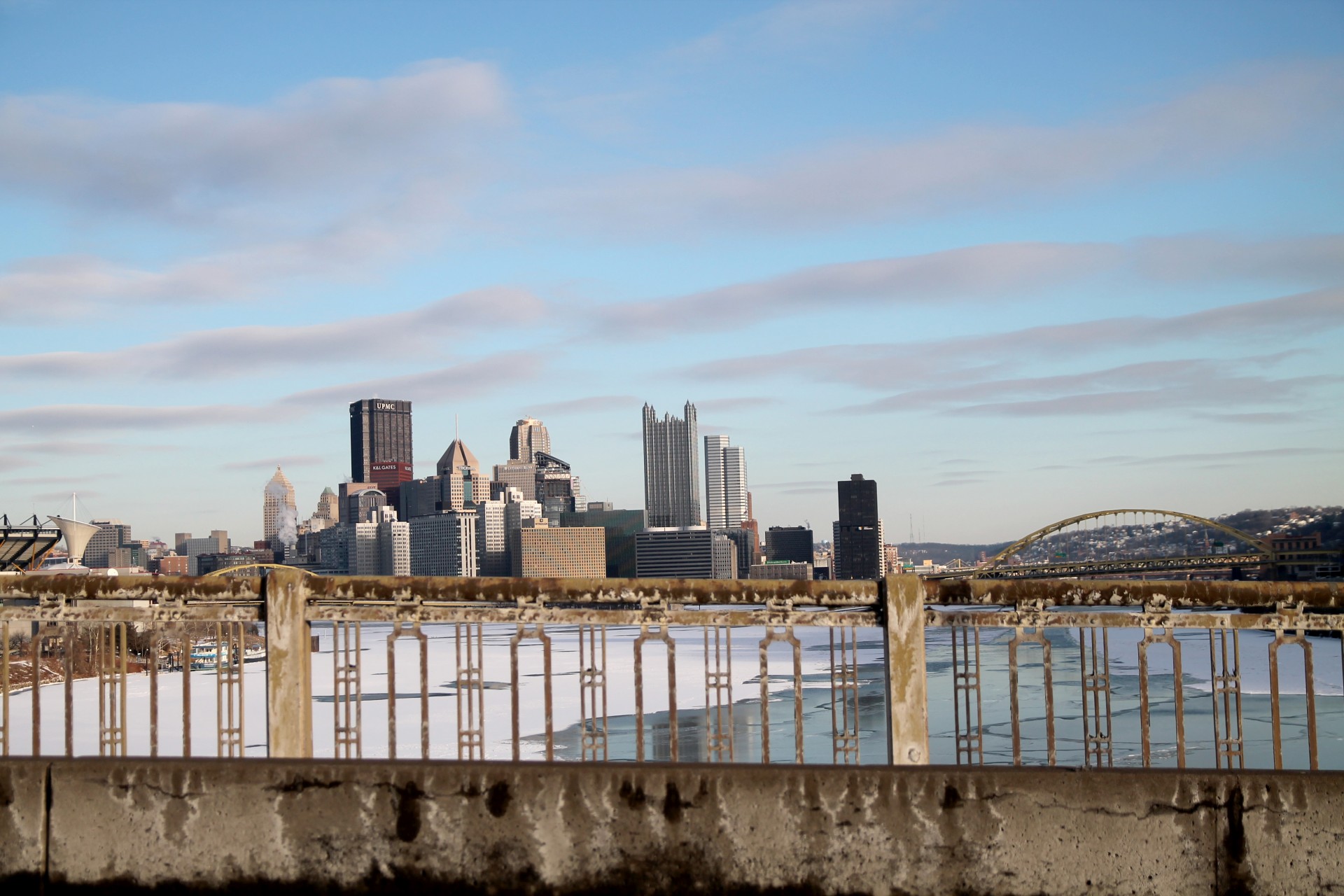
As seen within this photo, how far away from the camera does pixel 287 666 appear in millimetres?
5352

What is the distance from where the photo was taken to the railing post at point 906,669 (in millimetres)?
5152

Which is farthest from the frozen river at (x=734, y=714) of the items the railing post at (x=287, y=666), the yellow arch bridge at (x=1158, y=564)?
the yellow arch bridge at (x=1158, y=564)

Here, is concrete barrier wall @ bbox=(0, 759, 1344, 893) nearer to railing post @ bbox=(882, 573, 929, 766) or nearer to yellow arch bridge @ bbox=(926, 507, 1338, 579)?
railing post @ bbox=(882, 573, 929, 766)

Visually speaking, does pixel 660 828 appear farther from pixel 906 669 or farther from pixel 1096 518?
pixel 1096 518

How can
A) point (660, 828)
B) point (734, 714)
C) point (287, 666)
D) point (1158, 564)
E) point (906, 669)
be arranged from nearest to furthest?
point (660, 828), point (906, 669), point (287, 666), point (734, 714), point (1158, 564)

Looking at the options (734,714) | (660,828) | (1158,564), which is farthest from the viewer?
(1158,564)

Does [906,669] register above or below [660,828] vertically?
above

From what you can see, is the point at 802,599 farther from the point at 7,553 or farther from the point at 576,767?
the point at 7,553

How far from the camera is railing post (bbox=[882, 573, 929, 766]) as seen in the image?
5.15 meters

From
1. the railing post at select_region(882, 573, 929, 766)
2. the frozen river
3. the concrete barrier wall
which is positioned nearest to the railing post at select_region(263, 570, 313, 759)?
the concrete barrier wall

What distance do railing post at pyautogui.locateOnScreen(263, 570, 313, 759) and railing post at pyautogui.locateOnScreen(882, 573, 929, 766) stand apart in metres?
2.53

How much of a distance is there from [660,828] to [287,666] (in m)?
2.30

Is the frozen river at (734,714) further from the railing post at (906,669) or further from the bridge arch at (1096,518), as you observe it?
the bridge arch at (1096,518)

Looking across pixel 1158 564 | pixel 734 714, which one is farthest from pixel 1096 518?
pixel 734 714
